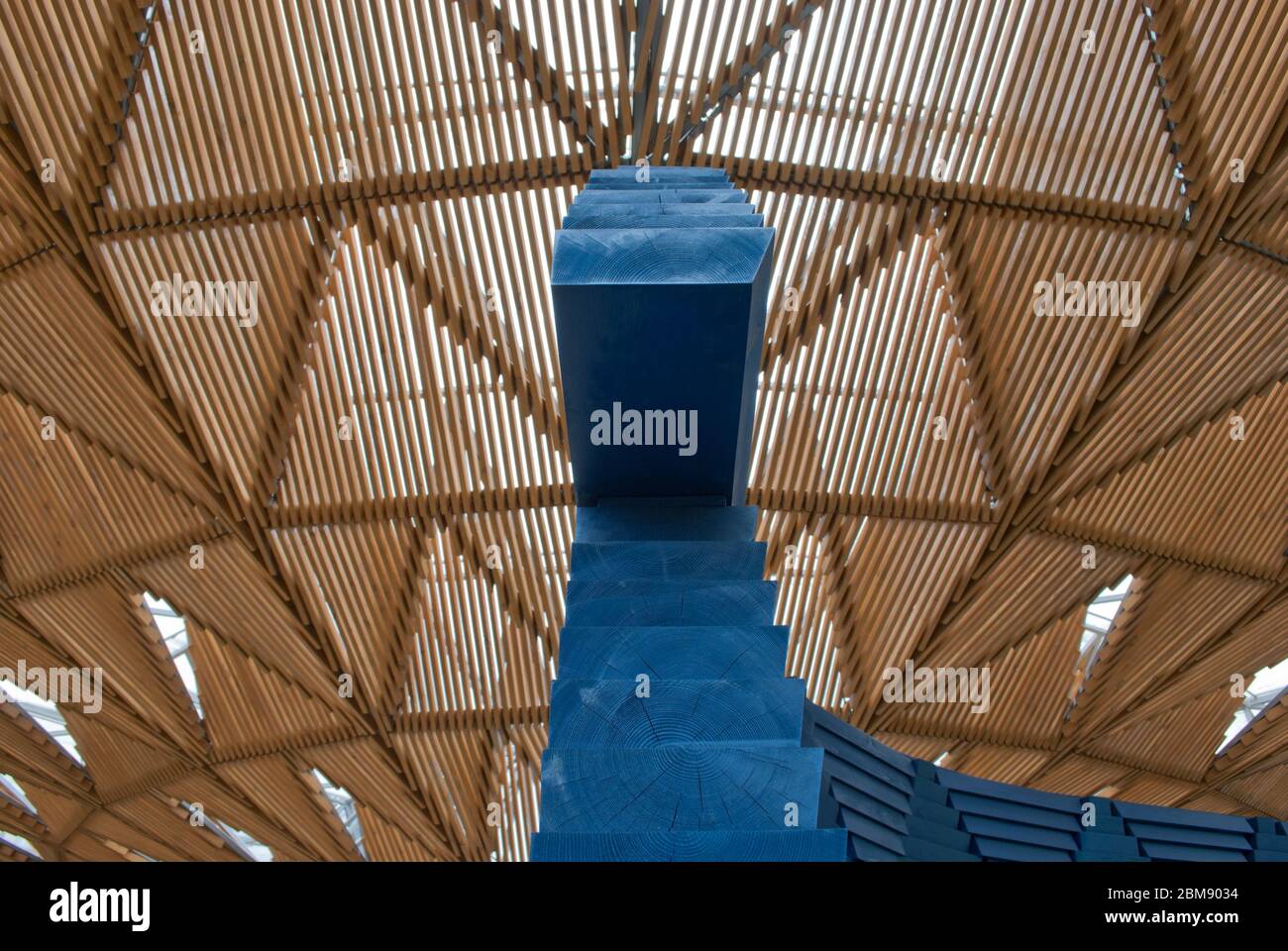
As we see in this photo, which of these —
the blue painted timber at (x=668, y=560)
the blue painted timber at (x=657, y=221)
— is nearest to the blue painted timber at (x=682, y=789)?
the blue painted timber at (x=668, y=560)

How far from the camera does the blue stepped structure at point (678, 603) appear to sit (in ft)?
15.1

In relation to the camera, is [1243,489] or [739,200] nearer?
[739,200]

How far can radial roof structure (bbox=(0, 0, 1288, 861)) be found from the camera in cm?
1073

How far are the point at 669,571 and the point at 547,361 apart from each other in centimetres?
726

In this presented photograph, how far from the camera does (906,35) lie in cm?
1084

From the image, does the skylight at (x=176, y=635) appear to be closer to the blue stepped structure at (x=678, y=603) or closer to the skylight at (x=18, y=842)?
the skylight at (x=18, y=842)

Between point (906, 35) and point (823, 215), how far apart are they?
5.67ft

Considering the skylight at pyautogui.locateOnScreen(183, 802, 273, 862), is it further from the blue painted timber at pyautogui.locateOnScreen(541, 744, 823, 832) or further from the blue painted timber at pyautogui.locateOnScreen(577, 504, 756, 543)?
the blue painted timber at pyautogui.locateOnScreen(541, 744, 823, 832)

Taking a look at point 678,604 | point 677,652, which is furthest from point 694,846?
point 678,604

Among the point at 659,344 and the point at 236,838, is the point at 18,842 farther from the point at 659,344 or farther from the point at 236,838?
the point at 659,344
